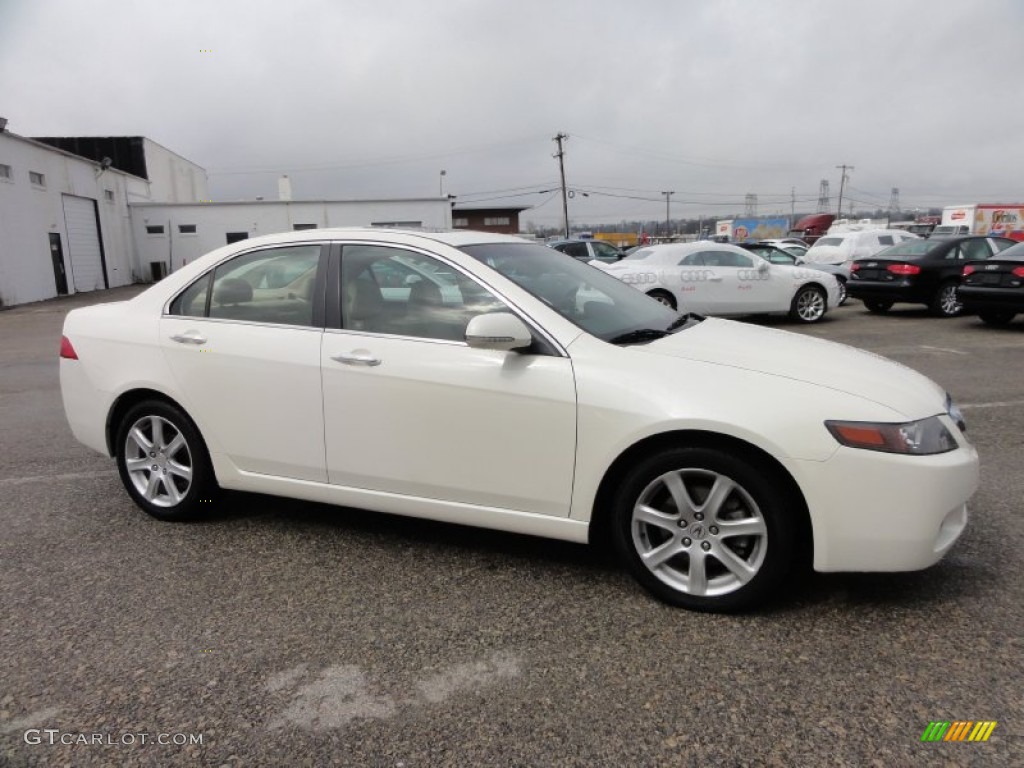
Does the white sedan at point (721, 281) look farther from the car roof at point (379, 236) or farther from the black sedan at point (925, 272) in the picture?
the car roof at point (379, 236)

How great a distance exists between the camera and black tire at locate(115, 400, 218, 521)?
388cm

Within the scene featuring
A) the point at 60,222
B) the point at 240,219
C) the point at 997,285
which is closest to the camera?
the point at 997,285

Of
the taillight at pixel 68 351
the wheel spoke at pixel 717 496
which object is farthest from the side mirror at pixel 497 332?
the taillight at pixel 68 351

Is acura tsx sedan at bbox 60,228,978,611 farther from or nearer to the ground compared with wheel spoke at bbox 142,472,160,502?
farther from the ground

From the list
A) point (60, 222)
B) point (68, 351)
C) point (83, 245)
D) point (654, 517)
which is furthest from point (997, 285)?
point (83, 245)

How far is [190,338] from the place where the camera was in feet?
12.5

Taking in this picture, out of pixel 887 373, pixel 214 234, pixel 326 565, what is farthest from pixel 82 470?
pixel 214 234

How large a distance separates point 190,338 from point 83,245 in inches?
1196

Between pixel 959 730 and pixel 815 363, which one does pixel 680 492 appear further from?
pixel 959 730

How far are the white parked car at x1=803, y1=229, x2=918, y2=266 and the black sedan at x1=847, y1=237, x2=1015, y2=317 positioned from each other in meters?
8.63

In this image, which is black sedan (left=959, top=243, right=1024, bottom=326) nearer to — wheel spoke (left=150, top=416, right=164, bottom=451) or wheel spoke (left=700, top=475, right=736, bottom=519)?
wheel spoke (left=700, top=475, right=736, bottom=519)

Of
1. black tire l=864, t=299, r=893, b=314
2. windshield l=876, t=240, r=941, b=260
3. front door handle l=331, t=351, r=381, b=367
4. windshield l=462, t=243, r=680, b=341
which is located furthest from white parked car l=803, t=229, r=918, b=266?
front door handle l=331, t=351, r=381, b=367

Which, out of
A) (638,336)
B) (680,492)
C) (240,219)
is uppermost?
(240,219)

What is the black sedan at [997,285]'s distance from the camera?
10992 millimetres
